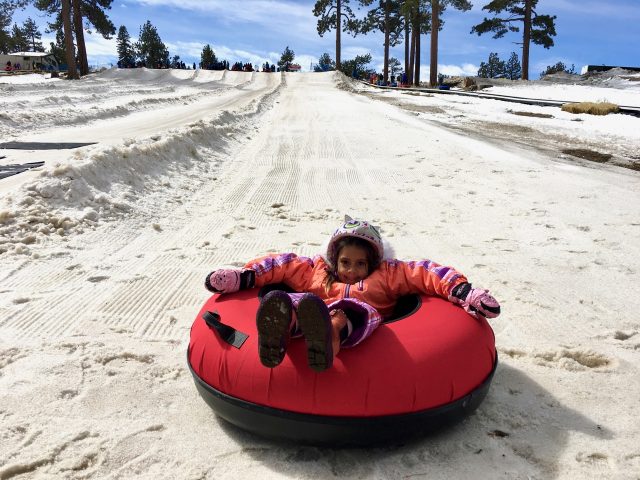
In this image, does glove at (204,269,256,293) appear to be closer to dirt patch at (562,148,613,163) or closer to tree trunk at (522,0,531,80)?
dirt patch at (562,148,613,163)

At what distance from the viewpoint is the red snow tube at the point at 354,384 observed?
205 centimetres

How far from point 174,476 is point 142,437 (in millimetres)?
304

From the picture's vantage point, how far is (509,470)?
206cm

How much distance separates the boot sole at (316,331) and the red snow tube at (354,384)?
0.10 metres

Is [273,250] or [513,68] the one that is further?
[513,68]

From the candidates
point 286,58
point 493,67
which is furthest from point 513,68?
point 286,58

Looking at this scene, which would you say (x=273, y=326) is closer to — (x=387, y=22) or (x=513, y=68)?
(x=387, y=22)

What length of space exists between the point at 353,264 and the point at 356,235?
0.58 feet

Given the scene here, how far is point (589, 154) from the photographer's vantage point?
9586 mm

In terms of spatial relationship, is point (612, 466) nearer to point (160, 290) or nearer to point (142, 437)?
point (142, 437)

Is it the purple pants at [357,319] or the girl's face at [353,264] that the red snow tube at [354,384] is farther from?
the girl's face at [353,264]

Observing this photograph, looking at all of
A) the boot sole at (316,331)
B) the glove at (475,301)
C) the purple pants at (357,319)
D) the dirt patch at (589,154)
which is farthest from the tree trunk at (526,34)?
the boot sole at (316,331)

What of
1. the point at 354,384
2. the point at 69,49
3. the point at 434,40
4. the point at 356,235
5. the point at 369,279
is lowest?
the point at 354,384

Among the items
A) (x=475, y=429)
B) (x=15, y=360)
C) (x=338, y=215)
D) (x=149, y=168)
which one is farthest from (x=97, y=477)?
(x=149, y=168)
